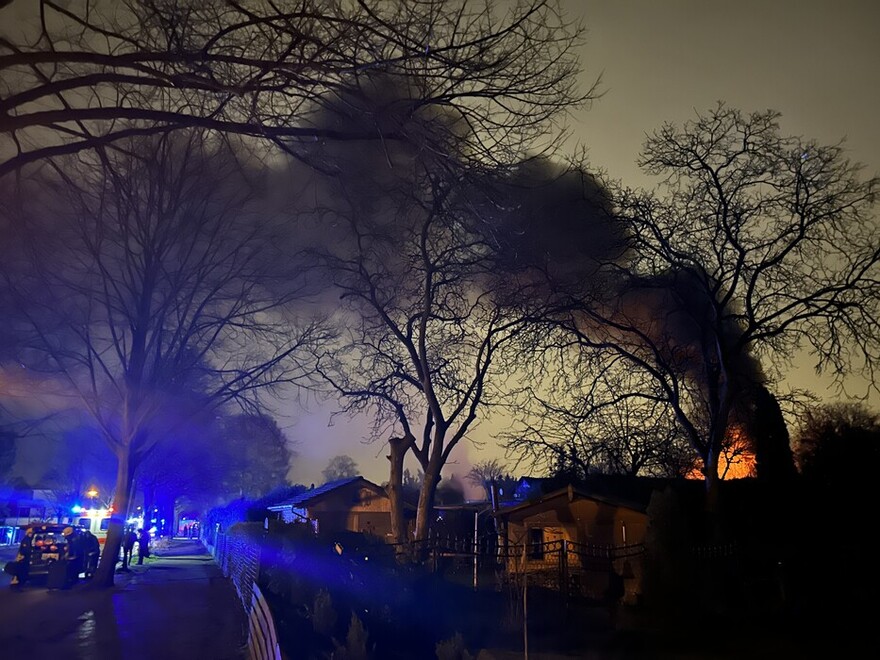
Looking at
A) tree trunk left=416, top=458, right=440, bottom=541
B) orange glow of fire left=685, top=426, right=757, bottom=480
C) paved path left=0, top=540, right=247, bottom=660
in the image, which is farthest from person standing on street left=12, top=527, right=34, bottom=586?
orange glow of fire left=685, top=426, right=757, bottom=480

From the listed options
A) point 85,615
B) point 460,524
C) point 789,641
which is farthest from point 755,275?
point 460,524

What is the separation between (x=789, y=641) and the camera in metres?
11.7

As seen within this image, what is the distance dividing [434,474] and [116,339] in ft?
32.7

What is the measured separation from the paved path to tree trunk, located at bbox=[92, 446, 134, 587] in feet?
1.59

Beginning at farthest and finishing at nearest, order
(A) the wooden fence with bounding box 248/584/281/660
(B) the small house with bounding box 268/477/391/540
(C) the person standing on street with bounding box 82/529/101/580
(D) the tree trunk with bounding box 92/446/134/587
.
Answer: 1. (B) the small house with bounding box 268/477/391/540
2. (C) the person standing on street with bounding box 82/529/101/580
3. (D) the tree trunk with bounding box 92/446/134/587
4. (A) the wooden fence with bounding box 248/584/281/660

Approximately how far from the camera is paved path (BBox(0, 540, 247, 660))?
31.7ft

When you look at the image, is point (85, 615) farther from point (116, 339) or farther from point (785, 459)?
point (785, 459)

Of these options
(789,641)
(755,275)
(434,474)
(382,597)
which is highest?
(755,275)

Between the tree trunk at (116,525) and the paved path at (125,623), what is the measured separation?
19.1 inches

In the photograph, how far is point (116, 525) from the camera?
2023 centimetres

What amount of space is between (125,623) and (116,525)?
8793mm

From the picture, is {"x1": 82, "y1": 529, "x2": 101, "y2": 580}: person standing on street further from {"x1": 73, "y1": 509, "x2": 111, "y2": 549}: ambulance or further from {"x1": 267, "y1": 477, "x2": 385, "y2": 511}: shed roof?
{"x1": 73, "y1": 509, "x2": 111, "y2": 549}: ambulance

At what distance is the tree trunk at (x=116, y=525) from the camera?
18.9m

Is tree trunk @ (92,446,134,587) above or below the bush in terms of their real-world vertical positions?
above
